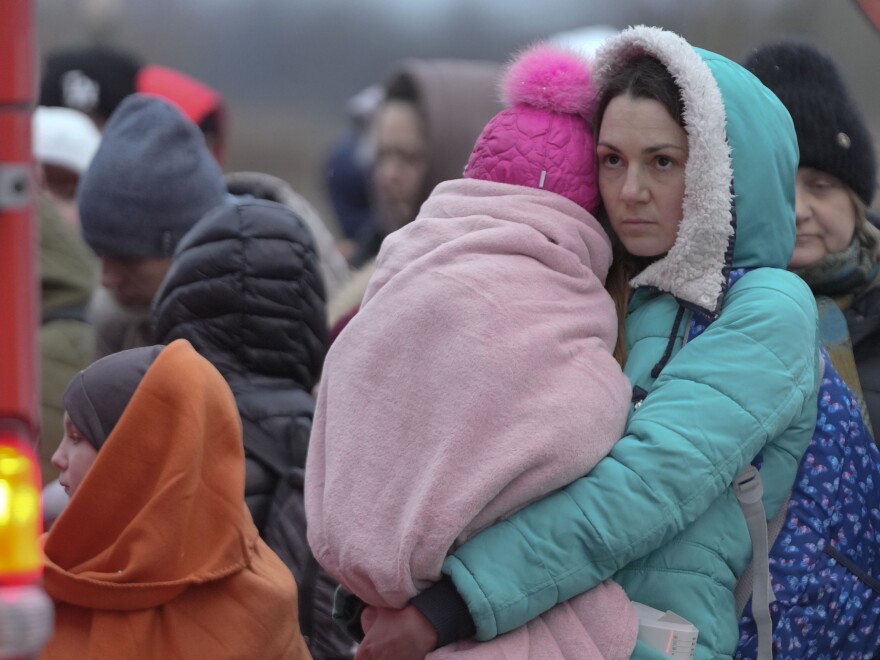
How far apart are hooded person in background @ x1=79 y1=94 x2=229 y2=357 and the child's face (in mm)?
1217

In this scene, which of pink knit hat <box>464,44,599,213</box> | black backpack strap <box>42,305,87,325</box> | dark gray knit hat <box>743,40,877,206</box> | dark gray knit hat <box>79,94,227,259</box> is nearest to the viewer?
pink knit hat <box>464,44,599,213</box>

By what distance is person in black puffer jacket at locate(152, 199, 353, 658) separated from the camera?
342 centimetres

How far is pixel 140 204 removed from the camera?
14.0 ft

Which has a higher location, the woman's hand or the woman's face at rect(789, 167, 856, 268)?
the woman's face at rect(789, 167, 856, 268)

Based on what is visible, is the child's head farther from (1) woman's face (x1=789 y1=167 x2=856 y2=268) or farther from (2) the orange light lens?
(1) woman's face (x1=789 y1=167 x2=856 y2=268)

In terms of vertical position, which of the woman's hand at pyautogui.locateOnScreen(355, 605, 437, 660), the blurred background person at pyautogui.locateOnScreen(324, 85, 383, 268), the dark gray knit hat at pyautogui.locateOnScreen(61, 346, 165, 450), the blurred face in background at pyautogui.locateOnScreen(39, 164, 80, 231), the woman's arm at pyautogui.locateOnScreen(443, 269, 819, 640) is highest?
the woman's arm at pyautogui.locateOnScreen(443, 269, 819, 640)

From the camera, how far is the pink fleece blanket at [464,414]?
255 cm

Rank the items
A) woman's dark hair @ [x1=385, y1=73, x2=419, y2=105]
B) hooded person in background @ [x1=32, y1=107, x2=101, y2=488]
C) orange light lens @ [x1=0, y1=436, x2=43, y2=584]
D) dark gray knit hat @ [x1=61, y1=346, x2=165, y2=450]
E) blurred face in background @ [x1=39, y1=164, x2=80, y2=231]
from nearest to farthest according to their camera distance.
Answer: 1. orange light lens @ [x1=0, y1=436, x2=43, y2=584]
2. dark gray knit hat @ [x1=61, y1=346, x2=165, y2=450]
3. hooded person in background @ [x1=32, y1=107, x2=101, y2=488]
4. woman's dark hair @ [x1=385, y1=73, x2=419, y2=105]
5. blurred face in background @ [x1=39, y1=164, x2=80, y2=231]

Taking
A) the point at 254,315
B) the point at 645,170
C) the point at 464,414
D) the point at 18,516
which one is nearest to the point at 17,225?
the point at 18,516

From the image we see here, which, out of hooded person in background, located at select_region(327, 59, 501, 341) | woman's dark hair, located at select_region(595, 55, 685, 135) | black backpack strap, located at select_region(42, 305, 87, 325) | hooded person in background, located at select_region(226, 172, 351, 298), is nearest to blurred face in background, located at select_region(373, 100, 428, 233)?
hooded person in background, located at select_region(327, 59, 501, 341)

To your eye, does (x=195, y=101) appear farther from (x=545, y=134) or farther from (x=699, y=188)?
(x=699, y=188)

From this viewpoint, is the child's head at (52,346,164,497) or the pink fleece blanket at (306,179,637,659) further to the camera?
the child's head at (52,346,164,497)

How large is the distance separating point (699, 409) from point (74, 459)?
4.45 ft

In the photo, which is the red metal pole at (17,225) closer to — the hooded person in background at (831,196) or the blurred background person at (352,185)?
the hooded person in background at (831,196)
